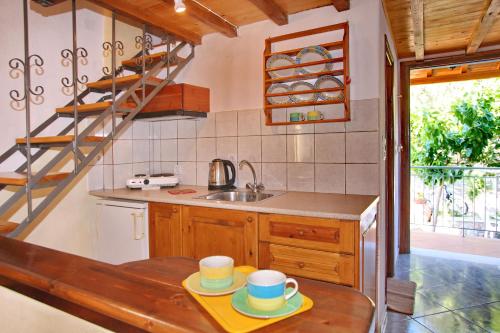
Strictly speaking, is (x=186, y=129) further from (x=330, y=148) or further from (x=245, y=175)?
(x=330, y=148)

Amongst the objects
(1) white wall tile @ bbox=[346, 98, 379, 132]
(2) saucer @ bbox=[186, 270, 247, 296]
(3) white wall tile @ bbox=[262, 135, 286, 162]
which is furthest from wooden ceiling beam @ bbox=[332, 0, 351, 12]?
(2) saucer @ bbox=[186, 270, 247, 296]

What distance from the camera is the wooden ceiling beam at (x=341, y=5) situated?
6.97 feet

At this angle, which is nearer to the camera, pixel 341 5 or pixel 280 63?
pixel 341 5

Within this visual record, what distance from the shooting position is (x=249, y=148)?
2.64 m

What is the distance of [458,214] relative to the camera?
190 inches

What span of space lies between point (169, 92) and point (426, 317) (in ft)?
8.77

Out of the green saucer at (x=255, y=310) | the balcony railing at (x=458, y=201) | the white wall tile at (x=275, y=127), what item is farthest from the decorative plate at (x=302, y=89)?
the balcony railing at (x=458, y=201)

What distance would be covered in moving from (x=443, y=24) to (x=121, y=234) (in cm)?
311

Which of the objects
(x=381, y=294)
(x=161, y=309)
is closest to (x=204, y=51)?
(x=381, y=294)

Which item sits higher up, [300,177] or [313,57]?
[313,57]

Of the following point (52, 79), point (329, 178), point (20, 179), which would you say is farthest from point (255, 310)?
point (52, 79)

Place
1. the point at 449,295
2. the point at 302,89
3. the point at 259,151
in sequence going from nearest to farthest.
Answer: the point at 302,89, the point at 259,151, the point at 449,295

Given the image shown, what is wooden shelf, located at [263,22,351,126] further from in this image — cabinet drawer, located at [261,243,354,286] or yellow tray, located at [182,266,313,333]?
yellow tray, located at [182,266,313,333]

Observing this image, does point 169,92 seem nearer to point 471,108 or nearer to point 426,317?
point 426,317
